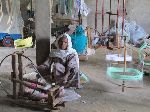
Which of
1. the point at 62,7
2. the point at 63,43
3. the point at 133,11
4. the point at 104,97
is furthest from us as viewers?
the point at 133,11

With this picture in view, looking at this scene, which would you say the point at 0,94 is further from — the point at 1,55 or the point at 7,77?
the point at 1,55

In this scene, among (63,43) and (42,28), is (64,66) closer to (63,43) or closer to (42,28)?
(63,43)

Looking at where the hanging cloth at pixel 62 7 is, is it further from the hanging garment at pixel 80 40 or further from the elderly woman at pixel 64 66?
the elderly woman at pixel 64 66

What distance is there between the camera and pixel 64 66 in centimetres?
655

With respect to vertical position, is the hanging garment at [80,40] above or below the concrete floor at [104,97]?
above

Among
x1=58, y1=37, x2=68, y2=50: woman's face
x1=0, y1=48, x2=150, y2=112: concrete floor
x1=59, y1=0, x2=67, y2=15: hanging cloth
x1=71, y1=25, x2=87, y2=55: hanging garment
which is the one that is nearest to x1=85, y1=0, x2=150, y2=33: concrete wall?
x1=59, y1=0, x2=67, y2=15: hanging cloth

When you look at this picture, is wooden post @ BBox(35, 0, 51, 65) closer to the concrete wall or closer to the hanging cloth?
the hanging cloth

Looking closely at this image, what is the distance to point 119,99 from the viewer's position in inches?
236

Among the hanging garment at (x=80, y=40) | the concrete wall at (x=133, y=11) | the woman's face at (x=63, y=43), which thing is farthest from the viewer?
the concrete wall at (x=133, y=11)

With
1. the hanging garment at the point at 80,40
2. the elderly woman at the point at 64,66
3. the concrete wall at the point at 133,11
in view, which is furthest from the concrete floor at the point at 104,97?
the concrete wall at the point at 133,11

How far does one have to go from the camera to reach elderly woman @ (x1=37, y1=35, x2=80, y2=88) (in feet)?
21.1

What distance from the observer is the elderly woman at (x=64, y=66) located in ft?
21.1

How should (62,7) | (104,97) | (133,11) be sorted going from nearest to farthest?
(104,97), (62,7), (133,11)

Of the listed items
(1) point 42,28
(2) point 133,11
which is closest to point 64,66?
(1) point 42,28
